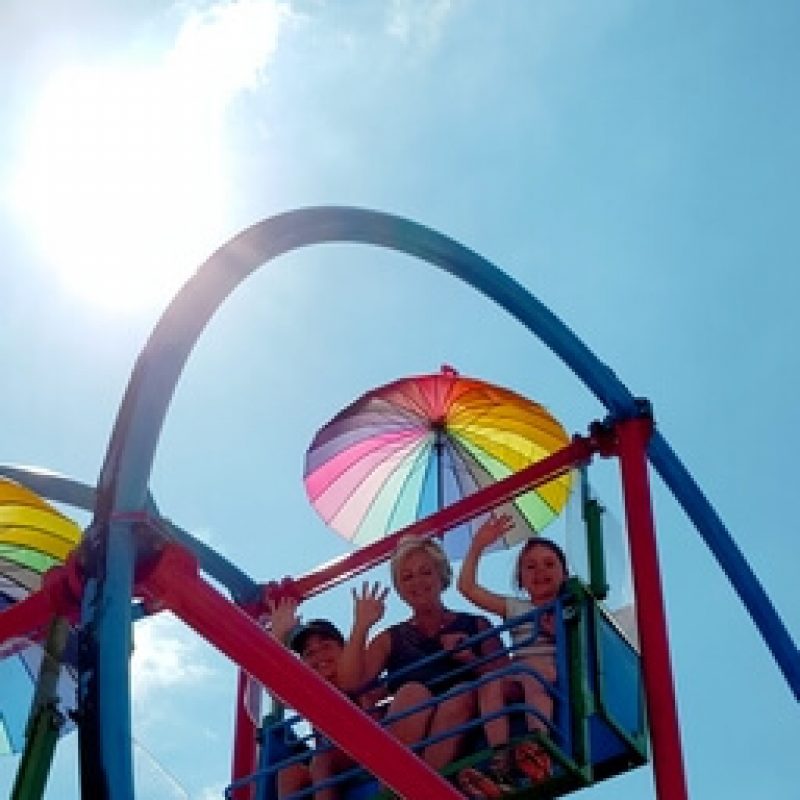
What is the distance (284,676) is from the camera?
396cm

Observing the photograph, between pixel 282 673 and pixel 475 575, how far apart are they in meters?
2.38

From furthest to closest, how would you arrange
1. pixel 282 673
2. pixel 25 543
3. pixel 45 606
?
pixel 25 543 → pixel 45 606 → pixel 282 673

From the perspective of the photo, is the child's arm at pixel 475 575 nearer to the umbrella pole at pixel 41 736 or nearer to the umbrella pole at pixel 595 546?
the umbrella pole at pixel 595 546

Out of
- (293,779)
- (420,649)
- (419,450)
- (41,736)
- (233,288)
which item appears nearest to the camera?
(41,736)

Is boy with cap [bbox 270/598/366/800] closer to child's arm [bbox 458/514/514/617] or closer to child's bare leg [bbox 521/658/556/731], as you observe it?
child's arm [bbox 458/514/514/617]

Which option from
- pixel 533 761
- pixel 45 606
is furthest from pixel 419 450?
pixel 45 606

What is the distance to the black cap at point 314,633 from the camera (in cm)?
616

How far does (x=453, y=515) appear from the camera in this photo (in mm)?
7039

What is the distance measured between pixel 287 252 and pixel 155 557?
4.90ft

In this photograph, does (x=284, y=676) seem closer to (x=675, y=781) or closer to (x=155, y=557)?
(x=155, y=557)

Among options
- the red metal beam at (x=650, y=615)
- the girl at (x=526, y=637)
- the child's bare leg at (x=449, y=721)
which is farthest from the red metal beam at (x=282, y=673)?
the red metal beam at (x=650, y=615)

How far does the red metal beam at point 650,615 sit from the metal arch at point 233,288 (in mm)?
231

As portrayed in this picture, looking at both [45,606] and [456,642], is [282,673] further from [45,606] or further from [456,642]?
[456,642]

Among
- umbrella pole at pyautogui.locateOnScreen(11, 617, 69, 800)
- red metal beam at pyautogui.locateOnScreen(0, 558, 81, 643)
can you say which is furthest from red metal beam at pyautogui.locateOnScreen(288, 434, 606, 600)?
umbrella pole at pyautogui.locateOnScreen(11, 617, 69, 800)
